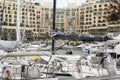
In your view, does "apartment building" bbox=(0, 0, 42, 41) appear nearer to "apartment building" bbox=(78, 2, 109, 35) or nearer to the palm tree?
"apartment building" bbox=(78, 2, 109, 35)

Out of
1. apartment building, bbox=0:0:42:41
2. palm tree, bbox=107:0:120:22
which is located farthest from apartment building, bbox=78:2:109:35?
palm tree, bbox=107:0:120:22

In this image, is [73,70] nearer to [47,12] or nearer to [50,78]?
[50,78]

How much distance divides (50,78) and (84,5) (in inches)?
4481

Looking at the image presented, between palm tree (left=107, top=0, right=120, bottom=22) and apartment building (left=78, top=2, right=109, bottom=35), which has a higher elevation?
palm tree (left=107, top=0, right=120, bottom=22)

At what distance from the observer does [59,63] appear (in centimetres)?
2038

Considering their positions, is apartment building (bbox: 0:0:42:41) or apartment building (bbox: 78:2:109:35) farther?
apartment building (bbox: 78:2:109:35)

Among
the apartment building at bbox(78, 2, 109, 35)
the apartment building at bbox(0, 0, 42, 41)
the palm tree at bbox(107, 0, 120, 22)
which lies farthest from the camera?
the apartment building at bbox(78, 2, 109, 35)

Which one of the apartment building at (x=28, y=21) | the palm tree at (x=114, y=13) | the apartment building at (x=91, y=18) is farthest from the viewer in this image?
the apartment building at (x=91, y=18)

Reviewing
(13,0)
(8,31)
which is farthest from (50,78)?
(8,31)

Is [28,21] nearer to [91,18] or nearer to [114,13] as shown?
[91,18]

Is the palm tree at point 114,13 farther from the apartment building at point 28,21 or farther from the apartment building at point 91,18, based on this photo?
the apartment building at point 91,18

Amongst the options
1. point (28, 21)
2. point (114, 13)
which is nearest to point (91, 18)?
point (28, 21)

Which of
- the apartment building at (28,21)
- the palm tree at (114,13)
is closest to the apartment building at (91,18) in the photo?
the apartment building at (28,21)

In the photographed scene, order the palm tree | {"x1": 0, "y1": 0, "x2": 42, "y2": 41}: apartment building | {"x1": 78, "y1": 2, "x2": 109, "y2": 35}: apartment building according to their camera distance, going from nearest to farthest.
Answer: the palm tree, {"x1": 0, "y1": 0, "x2": 42, "y2": 41}: apartment building, {"x1": 78, "y1": 2, "x2": 109, "y2": 35}: apartment building
